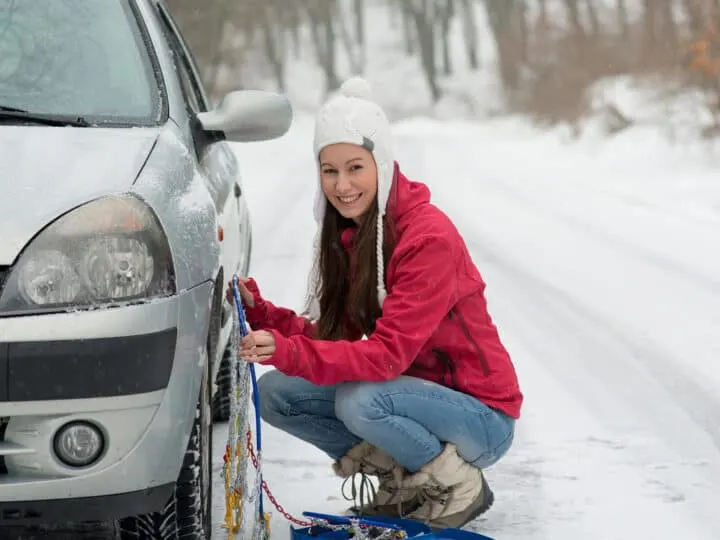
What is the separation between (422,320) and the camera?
3.12 metres

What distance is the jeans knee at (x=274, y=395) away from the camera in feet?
11.4

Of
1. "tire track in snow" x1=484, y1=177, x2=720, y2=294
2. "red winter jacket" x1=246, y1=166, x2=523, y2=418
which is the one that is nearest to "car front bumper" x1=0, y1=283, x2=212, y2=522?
"red winter jacket" x1=246, y1=166, x2=523, y2=418

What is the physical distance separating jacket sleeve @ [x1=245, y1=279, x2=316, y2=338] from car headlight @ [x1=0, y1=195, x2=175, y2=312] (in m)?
0.90

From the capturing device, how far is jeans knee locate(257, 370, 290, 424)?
3486 millimetres

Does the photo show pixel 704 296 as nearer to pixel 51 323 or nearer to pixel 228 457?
pixel 228 457

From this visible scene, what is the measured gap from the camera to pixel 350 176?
3.27 metres

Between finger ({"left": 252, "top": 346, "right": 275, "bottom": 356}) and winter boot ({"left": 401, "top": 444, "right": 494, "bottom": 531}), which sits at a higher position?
finger ({"left": 252, "top": 346, "right": 275, "bottom": 356})

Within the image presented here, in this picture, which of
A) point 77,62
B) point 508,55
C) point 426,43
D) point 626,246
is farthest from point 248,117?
point 426,43

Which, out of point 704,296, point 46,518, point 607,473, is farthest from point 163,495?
point 704,296

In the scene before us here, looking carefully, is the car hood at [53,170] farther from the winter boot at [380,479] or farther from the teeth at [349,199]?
the winter boot at [380,479]

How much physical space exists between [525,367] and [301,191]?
10445mm

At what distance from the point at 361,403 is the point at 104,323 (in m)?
0.99

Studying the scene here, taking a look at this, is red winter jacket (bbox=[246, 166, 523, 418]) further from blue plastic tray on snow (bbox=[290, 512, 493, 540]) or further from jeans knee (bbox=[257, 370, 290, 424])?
blue plastic tray on snow (bbox=[290, 512, 493, 540])

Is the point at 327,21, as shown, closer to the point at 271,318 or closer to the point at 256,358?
the point at 271,318
